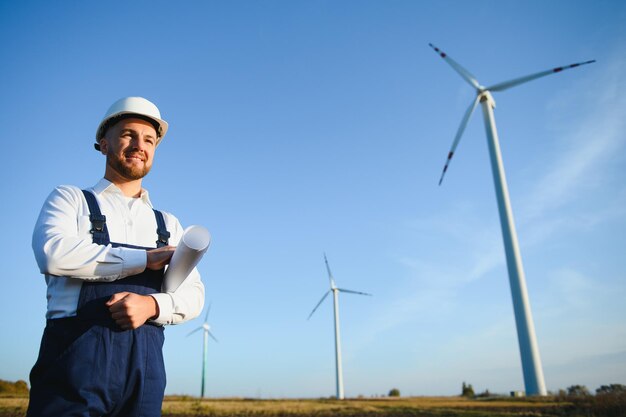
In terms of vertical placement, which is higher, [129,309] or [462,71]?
[462,71]

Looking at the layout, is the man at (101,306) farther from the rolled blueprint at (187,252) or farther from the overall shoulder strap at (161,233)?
the rolled blueprint at (187,252)

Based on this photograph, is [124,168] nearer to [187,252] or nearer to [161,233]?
[161,233]

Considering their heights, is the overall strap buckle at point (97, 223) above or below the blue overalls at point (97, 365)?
above

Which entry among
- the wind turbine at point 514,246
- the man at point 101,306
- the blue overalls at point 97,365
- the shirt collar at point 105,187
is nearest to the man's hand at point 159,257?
the man at point 101,306

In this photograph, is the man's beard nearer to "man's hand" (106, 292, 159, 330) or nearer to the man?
the man


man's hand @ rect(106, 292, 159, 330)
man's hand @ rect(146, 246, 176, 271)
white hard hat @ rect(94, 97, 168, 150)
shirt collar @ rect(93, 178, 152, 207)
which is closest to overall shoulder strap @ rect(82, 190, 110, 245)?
shirt collar @ rect(93, 178, 152, 207)

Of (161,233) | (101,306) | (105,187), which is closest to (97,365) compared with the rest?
(101,306)

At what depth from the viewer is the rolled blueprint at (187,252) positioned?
2785mm

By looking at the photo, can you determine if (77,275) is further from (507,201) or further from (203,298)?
(507,201)

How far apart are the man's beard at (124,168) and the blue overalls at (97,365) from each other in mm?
692

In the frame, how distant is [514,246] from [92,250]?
37567 millimetres

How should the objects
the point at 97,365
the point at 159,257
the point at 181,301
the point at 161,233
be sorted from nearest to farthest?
the point at 97,365 < the point at 159,257 < the point at 181,301 < the point at 161,233

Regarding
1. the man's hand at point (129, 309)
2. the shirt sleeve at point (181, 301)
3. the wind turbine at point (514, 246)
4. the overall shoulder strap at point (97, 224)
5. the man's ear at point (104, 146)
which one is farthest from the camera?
the wind turbine at point (514, 246)

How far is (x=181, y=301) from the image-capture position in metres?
3.17
